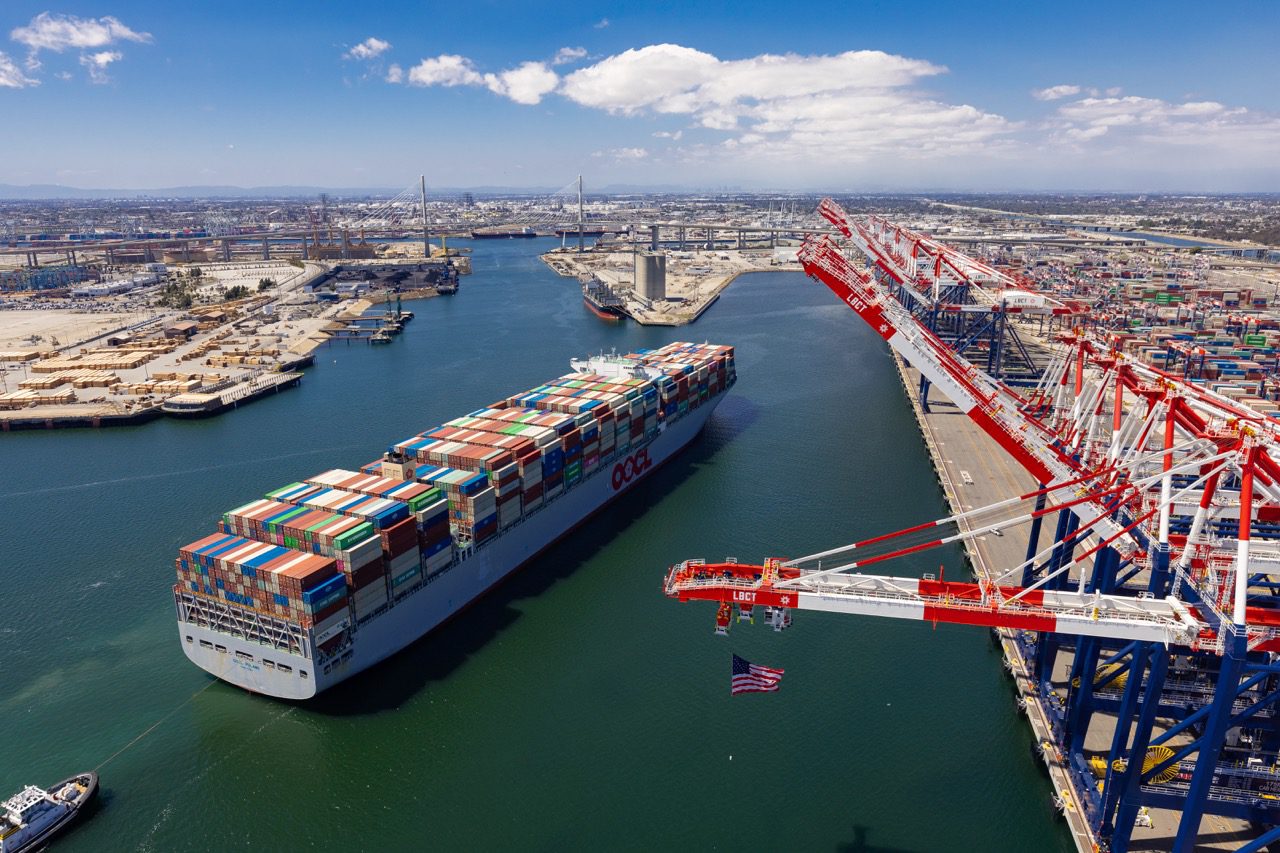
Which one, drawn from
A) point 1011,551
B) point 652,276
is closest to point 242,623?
point 1011,551

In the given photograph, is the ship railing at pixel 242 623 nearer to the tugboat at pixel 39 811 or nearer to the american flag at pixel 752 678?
the tugboat at pixel 39 811

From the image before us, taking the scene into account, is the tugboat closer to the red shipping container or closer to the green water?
the green water

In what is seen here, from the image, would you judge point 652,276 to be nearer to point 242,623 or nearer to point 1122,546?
point 242,623

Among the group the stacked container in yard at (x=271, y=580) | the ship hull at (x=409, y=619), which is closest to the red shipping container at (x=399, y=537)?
the ship hull at (x=409, y=619)

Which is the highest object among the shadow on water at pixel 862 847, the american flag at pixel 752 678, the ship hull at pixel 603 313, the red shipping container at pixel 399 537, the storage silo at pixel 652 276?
the storage silo at pixel 652 276

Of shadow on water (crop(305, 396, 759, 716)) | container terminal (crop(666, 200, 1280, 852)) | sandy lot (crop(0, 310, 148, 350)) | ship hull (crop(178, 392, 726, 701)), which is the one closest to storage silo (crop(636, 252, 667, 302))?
shadow on water (crop(305, 396, 759, 716))

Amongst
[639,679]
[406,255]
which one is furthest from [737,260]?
[639,679]

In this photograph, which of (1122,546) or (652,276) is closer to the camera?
(1122,546)

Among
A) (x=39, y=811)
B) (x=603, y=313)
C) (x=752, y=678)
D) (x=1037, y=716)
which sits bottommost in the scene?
(x=39, y=811)
